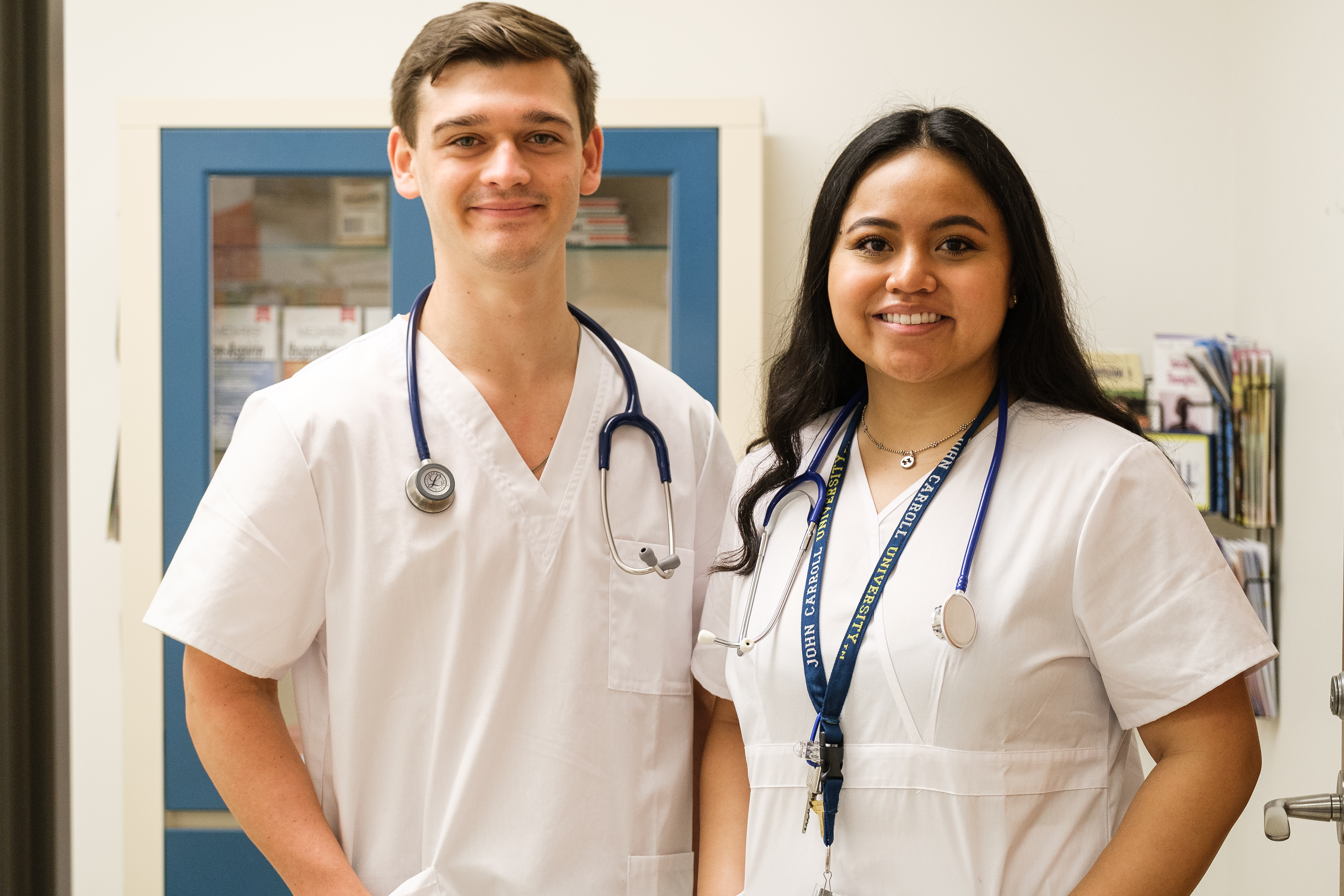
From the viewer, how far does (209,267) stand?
211cm

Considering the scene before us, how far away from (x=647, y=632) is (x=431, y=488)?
322mm

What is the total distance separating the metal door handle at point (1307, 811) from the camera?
3.85 feet

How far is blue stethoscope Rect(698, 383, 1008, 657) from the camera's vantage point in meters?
1.02

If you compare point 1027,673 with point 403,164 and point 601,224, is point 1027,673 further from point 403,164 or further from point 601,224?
point 601,224

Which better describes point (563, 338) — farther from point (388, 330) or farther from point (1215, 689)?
point (1215, 689)

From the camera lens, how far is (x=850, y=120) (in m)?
2.42

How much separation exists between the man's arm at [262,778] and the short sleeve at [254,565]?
3 cm

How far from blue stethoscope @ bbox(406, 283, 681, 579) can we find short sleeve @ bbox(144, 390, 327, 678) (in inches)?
5.3

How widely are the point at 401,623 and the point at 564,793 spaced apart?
0.28 m

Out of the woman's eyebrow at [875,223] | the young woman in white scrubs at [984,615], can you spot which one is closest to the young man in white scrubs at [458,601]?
the young woman in white scrubs at [984,615]

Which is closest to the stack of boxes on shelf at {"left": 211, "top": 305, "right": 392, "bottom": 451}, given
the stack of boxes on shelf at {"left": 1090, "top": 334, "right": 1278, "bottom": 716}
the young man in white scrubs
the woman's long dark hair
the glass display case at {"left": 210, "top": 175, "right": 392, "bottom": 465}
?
the glass display case at {"left": 210, "top": 175, "right": 392, "bottom": 465}

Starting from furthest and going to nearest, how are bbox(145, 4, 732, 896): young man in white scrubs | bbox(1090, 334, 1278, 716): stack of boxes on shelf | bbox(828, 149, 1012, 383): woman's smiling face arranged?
1. bbox(1090, 334, 1278, 716): stack of boxes on shelf
2. bbox(145, 4, 732, 896): young man in white scrubs
3. bbox(828, 149, 1012, 383): woman's smiling face

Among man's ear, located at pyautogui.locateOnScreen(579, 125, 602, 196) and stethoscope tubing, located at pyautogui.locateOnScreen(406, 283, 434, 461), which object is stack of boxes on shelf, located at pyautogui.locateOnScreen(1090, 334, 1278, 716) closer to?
man's ear, located at pyautogui.locateOnScreen(579, 125, 602, 196)

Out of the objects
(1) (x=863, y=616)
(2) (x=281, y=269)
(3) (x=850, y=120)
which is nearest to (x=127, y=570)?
(2) (x=281, y=269)
